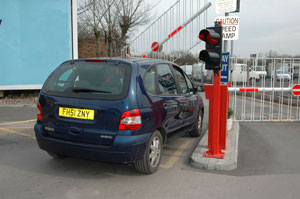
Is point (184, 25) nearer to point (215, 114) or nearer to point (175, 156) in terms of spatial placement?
point (215, 114)

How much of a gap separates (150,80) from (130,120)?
86cm

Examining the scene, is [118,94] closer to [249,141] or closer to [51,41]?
[249,141]

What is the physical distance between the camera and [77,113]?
154 inches

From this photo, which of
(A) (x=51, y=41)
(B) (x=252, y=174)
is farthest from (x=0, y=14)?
(B) (x=252, y=174)

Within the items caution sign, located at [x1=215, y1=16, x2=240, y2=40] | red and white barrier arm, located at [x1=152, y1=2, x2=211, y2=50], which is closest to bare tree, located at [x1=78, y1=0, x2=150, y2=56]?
red and white barrier arm, located at [x1=152, y1=2, x2=211, y2=50]

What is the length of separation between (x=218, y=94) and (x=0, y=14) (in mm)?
10572

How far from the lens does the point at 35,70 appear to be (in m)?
12.3

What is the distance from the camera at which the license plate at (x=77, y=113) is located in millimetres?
3849

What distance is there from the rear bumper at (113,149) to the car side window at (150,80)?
706 millimetres

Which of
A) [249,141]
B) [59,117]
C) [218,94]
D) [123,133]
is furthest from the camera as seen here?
[249,141]

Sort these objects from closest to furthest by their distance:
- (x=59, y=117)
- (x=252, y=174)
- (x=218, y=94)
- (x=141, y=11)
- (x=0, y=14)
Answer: (x=59, y=117) < (x=252, y=174) < (x=218, y=94) < (x=0, y=14) < (x=141, y=11)

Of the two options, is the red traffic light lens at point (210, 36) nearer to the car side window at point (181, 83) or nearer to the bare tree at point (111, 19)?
the car side window at point (181, 83)

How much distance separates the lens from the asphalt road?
3664 millimetres

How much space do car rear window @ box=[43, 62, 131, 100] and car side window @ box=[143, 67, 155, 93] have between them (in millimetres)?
344
